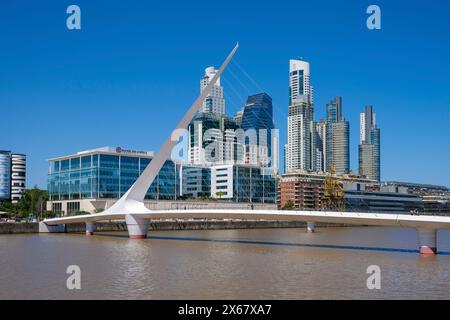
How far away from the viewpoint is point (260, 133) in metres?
142

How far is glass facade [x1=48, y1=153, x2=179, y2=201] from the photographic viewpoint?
70562 millimetres

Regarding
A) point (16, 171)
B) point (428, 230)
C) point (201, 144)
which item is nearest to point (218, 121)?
point (201, 144)

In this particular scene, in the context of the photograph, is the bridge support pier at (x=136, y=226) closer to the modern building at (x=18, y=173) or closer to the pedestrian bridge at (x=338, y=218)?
the pedestrian bridge at (x=338, y=218)

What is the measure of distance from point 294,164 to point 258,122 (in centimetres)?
4460

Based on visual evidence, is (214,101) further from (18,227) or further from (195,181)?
(18,227)

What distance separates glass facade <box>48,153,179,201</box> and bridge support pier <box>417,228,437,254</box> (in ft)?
166

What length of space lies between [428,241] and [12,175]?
350 feet

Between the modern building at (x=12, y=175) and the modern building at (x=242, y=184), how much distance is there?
44.1 m

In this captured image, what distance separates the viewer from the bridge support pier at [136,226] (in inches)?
1385

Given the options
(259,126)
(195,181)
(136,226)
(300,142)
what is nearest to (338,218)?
(136,226)

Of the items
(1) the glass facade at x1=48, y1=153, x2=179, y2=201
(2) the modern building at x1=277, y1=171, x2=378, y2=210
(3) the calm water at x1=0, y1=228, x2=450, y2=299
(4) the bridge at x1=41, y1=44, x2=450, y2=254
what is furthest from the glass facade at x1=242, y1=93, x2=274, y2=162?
(3) the calm water at x1=0, y1=228, x2=450, y2=299

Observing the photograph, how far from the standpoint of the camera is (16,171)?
393 ft

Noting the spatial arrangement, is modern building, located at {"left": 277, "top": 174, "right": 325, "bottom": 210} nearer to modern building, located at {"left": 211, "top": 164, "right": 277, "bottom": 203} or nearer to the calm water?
modern building, located at {"left": 211, "top": 164, "right": 277, "bottom": 203}

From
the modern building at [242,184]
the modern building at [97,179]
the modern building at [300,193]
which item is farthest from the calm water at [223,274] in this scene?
the modern building at [300,193]
